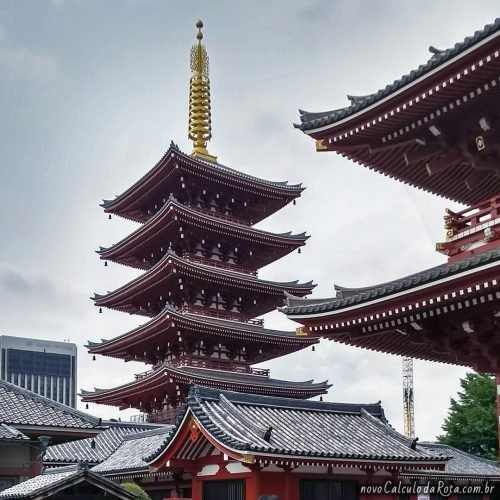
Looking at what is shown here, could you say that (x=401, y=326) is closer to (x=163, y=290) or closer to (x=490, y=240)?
(x=490, y=240)

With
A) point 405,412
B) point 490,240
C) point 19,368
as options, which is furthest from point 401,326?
point 19,368

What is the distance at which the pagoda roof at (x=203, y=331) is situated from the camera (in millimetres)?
42156

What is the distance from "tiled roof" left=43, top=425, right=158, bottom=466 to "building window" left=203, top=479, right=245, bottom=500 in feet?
46.1

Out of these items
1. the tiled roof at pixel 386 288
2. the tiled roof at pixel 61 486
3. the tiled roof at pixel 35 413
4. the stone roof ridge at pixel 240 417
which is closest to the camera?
the tiled roof at pixel 386 288

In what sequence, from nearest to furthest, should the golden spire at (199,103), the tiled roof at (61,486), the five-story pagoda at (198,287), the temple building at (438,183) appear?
the temple building at (438,183)
the tiled roof at (61,486)
the five-story pagoda at (198,287)
the golden spire at (199,103)

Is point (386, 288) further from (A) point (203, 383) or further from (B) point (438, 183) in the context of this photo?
(A) point (203, 383)

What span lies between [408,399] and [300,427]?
51.3 meters

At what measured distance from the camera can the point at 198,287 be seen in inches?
1770

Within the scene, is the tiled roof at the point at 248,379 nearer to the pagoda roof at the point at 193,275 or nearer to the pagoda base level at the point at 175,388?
the pagoda base level at the point at 175,388

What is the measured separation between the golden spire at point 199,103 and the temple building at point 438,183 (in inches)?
1196

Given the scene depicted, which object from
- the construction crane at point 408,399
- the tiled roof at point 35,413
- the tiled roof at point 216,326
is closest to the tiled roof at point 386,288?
the tiled roof at point 35,413

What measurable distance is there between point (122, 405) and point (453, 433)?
22.5m

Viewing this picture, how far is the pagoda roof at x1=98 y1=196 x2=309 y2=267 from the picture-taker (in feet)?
142

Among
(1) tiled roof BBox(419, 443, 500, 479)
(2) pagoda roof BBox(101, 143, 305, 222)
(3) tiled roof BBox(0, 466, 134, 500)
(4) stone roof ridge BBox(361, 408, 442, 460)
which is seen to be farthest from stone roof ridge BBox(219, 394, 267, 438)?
(2) pagoda roof BBox(101, 143, 305, 222)
